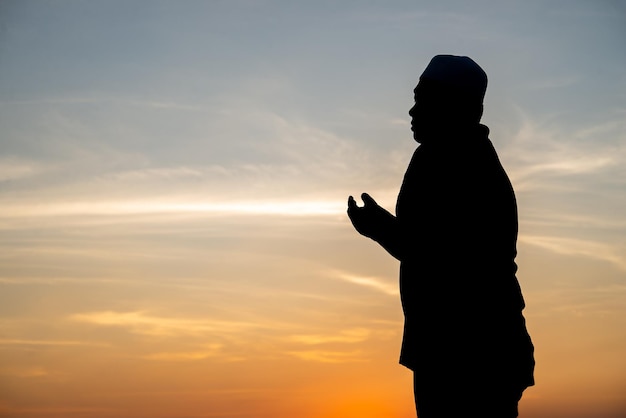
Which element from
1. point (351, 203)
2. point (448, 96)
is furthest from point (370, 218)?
point (448, 96)

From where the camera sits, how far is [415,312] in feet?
18.0

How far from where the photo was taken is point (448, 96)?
572 centimetres

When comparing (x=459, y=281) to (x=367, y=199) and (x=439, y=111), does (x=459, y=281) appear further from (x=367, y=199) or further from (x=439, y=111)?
(x=439, y=111)

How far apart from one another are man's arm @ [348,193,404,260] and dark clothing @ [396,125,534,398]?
62 millimetres

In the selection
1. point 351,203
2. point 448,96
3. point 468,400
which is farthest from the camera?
point 448,96

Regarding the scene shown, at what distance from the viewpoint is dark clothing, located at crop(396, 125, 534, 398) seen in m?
5.38

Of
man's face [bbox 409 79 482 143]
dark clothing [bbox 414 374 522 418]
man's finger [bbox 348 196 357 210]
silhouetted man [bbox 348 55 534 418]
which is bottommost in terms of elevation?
dark clothing [bbox 414 374 522 418]

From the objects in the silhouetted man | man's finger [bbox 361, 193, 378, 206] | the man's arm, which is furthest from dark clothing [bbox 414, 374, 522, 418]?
man's finger [bbox 361, 193, 378, 206]

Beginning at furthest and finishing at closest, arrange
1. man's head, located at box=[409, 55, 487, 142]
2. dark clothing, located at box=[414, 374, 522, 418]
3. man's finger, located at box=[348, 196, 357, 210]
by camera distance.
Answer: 1. man's head, located at box=[409, 55, 487, 142]
2. man's finger, located at box=[348, 196, 357, 210]
3. dark clothing, located at box=[414, 374, 522, 418]

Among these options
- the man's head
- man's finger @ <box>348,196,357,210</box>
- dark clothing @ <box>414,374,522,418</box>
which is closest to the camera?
dark clothing @ <box>414,374,522,418</box>

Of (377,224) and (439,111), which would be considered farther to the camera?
(439,111)

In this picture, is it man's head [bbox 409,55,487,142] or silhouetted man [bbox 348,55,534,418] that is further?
man's head [bbox 409,55,487,142]

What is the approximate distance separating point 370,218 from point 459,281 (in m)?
0.75

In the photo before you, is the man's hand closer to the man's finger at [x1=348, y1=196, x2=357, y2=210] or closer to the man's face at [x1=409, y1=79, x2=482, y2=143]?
the man's finger at [x1=348, y1=196, x2=357, y2=210]
